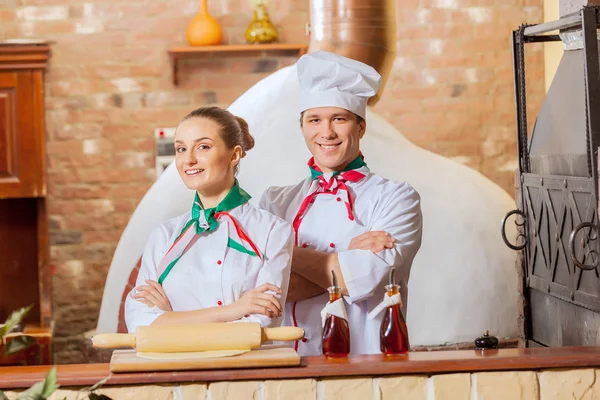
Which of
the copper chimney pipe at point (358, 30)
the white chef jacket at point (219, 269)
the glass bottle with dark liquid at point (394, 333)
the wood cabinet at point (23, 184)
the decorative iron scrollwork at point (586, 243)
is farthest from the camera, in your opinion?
the wood cabinet at point (23, 184)

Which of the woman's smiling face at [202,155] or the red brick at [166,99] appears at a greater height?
the red brick at [166,99]

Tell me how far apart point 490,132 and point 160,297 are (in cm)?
357

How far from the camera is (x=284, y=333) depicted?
5.23 ft

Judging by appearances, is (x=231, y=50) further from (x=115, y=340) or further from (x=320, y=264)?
(x=115, y=340)

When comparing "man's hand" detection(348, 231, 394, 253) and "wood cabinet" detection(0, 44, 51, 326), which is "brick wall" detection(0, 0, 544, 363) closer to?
"wood cabinet" detection(0, 44, 51, 326)

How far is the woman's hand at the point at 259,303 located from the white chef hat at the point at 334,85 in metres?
0.56

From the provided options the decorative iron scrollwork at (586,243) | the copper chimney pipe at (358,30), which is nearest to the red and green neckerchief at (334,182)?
the decorative iron scrollwork at (586,243)

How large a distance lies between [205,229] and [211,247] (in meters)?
0.05

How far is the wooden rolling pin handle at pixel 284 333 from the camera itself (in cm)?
159

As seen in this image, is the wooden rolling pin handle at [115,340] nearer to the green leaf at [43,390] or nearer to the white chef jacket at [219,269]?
the white chef jacket at [219,269]

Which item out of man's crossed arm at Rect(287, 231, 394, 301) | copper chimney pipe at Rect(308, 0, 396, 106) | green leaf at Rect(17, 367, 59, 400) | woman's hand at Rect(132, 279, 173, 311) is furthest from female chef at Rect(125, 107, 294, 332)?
copper chimney pipe at Rect(308, 0, 396, 106)

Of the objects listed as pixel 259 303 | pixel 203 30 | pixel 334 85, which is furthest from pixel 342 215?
pixel 203 30

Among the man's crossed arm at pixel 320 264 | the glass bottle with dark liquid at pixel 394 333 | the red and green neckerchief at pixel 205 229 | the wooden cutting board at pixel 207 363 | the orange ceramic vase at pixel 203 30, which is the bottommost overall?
the wooden cutting board at pixel 207 363

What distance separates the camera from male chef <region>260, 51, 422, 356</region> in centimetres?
201
